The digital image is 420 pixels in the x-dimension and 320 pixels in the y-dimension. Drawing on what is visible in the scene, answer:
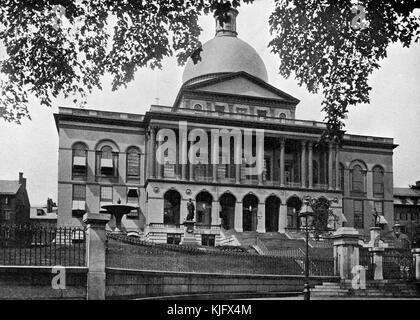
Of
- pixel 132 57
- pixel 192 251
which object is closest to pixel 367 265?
pixel 192 251

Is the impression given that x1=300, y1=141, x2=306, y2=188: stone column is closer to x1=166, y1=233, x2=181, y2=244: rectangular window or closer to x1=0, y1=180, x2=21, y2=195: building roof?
x1=166, y1=233, x2=181, y2=244: rectangular window

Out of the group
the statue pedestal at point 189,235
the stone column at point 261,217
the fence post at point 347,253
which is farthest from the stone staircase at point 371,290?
the stone column at point 261,217

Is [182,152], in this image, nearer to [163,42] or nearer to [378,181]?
[378,181]

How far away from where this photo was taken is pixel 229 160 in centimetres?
5819

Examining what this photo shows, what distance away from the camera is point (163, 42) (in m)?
14.4

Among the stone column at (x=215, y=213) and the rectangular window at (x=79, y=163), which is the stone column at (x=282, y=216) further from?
the rectangular window at (x=79, y=163)

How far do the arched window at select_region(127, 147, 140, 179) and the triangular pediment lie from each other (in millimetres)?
8089

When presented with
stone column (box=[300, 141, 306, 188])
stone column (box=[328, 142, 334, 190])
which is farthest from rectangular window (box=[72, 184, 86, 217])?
stone column (box=[328, 142, 334, 190])

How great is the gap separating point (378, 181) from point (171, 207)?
2240 centimetres

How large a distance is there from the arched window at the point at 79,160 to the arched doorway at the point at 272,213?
57.0ft

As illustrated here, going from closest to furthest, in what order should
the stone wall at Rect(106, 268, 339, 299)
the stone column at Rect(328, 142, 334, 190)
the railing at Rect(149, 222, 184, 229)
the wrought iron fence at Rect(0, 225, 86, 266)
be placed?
the wrought iron fence at Rect(0, 225, 86, 266) < the stone wall at Rect(106, 268, 339, 299) < the railing at Rect(149, 222, 184, 229) < the stone column at Rect(328, 142, 334, 190)

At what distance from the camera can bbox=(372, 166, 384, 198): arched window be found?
209 feet

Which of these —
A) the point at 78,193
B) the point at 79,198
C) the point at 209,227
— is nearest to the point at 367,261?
the point at 209,227

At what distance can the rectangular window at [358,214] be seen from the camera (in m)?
63.2
